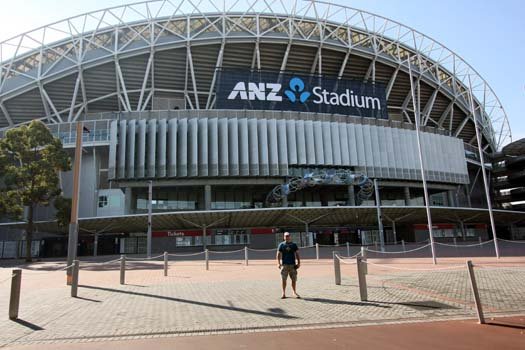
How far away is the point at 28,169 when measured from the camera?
102 ft

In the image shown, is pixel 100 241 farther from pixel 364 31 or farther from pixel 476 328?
pixel 364 31

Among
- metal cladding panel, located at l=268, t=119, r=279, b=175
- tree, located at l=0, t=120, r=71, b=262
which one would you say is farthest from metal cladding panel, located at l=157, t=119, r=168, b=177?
metal cladding panel, located at l=268, t=119, r=279, b=175

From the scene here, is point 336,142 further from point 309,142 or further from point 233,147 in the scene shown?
point 233,147

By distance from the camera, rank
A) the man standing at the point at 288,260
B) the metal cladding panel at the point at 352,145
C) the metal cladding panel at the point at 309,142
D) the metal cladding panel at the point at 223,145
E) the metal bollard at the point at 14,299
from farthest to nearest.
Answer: the metal cladding panel at the point at 352,145, the metal cladding panel at the point at 309,142, the metal cladding panel at the point at 223,145, the man standing at the point at 288,260, the metal bollard at the point at 14,299

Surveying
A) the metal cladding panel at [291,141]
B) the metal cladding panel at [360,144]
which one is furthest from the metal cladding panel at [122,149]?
the metal cladding panel at [360,144]

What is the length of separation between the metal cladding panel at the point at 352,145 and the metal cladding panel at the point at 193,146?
20132 mm

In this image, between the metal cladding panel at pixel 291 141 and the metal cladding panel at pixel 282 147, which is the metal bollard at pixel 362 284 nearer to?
the metal cladding panel at pixel 282 147

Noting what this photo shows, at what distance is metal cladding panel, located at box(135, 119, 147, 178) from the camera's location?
1662 inches

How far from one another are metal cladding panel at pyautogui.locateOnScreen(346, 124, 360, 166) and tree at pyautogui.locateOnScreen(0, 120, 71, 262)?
33.6m

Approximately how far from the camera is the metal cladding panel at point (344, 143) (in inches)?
1823

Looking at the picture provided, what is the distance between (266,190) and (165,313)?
41254 millimetres

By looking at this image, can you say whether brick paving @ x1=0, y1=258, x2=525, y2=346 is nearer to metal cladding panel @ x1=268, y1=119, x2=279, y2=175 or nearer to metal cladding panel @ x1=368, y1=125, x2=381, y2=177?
metal cladding panel @ x1=268, y1=119, x2=279, y2=175

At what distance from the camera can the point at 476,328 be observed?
230 inches

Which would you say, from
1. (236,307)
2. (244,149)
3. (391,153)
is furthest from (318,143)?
(236,307)
